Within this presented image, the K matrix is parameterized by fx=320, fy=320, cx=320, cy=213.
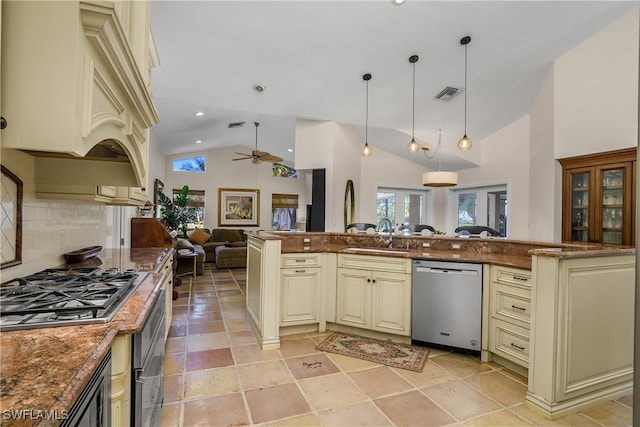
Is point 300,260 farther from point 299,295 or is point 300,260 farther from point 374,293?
point 374,293

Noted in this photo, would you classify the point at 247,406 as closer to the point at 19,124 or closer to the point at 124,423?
the point at 124,423

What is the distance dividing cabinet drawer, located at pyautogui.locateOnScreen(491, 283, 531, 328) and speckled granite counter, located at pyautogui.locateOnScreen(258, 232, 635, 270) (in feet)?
0.66

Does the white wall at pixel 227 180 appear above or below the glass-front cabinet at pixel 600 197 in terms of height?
above

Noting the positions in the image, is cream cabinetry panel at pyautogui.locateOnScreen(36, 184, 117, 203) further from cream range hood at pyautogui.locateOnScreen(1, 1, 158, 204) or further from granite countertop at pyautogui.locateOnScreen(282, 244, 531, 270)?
granite countertop at pyautogui.locateOnScreen(282, 244, 531, 270)

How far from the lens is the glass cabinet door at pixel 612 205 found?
405 cm

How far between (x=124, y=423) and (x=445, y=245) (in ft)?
10.4

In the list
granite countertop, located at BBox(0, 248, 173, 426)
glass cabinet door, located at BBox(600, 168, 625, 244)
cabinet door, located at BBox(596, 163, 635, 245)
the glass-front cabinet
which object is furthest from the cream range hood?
glass cabinet door, located at BBox(600, 168, 625, 244)

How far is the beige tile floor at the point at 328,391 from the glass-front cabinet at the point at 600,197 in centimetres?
268

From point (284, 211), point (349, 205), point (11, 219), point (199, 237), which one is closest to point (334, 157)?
point (349, 205)

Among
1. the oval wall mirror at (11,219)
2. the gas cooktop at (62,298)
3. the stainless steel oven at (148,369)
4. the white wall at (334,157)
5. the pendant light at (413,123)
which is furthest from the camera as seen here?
the white wall at (334,157)

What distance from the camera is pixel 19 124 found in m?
0.85

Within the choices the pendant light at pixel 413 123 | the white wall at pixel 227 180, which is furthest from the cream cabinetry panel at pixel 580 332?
the white wall at pixel 227 180

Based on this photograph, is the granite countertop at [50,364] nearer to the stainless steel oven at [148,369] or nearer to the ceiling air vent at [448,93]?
the stainless steel oven at [148,369]

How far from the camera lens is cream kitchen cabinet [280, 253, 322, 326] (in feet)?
10.8
